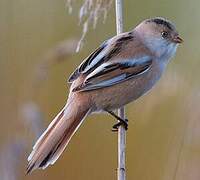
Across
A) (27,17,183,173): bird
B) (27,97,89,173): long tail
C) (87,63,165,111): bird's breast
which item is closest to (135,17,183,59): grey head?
(27,17,183,173): bird

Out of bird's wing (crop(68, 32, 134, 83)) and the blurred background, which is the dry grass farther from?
bird's wing (crop(68, 32, 134, 83))

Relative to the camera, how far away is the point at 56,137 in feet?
6.88

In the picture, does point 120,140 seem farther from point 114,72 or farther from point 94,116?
point 94,116

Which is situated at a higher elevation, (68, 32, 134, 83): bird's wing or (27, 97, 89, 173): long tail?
(68, 32, 134, 83): bird's wing

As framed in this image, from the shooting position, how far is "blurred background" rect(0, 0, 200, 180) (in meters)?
2.04

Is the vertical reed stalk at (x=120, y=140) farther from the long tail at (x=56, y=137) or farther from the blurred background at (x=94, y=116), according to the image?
the long tail at (x=56, y=137)

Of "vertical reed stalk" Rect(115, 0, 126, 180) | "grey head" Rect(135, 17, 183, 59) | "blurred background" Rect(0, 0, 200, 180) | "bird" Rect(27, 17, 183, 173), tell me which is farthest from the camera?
"grey head" Rect(135, 17, 183, 59)

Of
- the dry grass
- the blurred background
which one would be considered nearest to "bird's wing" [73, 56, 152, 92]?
the blurred background

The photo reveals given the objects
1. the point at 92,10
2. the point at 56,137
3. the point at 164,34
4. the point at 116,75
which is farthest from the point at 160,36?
the point at 56,137

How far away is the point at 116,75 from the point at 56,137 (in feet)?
1.29

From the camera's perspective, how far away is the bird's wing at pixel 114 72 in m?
2.23

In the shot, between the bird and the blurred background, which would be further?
the bird

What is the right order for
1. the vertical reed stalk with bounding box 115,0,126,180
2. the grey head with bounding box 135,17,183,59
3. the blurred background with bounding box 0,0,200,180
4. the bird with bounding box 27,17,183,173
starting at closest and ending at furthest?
the vertical reed stalk with bounding box 115,0,126,180 → the blurred background with bounding box 0,0,200,180 → the bird with bounding box 27,17,183,173 → the grey head with bounding box 135,17,183,59

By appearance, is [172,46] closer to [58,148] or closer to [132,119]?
[132,119]
